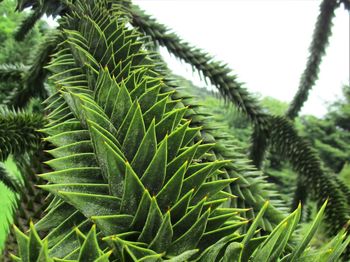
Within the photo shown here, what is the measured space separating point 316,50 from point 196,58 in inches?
37.3

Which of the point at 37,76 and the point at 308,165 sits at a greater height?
the point at 308,165

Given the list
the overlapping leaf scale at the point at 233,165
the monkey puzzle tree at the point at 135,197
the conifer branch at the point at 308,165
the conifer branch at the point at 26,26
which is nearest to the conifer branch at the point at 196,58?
the conifer branch at the point at 308,165

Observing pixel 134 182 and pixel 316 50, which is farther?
pixel 316 50

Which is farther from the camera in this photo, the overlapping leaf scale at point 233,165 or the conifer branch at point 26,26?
the conifer branch at point 26,26

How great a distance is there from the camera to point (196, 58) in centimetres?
158

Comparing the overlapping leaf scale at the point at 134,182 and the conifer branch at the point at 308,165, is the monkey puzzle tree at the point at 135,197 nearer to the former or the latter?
the overlapping leaf scale at the point at 134,182

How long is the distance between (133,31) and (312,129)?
13671 mm

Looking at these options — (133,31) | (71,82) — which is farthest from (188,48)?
(71,82)

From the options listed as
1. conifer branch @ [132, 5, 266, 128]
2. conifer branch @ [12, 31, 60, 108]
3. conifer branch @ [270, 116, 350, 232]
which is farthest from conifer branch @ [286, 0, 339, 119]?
conifer branch @ [12, 31, 60, 108]

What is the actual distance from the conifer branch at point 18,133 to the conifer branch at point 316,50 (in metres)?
1.52

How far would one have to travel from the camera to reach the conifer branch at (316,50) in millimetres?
2178

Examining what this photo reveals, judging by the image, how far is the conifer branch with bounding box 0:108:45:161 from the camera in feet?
3.74

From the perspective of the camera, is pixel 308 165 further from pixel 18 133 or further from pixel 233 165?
pixel 18 133

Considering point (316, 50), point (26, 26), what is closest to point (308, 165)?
point (316, 50)
